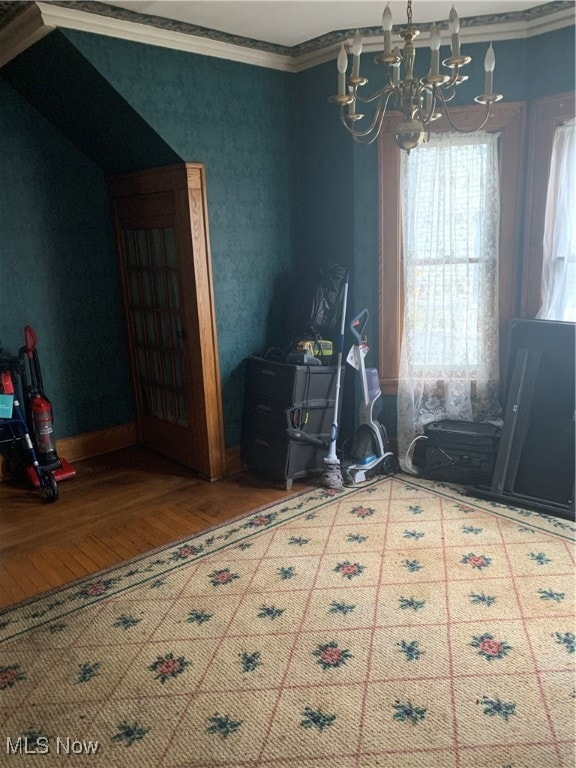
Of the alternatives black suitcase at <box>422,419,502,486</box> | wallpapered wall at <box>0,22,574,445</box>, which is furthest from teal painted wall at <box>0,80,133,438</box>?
black suitcase at <box>422,419,502,486</box>

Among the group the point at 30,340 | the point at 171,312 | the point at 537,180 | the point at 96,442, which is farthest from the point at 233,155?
the point at 96,442

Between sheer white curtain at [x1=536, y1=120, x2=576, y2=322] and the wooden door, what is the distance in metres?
2.06

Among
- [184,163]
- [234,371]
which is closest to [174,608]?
[234,371]

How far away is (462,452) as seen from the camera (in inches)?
148

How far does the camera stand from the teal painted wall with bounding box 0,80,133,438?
3932 mm

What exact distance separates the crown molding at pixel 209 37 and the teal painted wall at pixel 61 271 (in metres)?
0.60

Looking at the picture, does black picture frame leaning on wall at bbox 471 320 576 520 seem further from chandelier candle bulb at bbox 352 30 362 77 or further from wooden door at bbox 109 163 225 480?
chandelier candle bulb at bbox 352 30 362 77

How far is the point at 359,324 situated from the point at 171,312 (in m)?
1.26

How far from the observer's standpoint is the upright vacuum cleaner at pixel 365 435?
385cm

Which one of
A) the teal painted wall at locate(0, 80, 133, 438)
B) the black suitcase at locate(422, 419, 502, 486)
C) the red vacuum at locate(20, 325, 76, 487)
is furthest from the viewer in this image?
the teal painted wall at locate(0, 80, 133, 438)

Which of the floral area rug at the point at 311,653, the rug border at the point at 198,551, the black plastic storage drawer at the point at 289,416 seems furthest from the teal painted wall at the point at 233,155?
the floral area rug at the point at 311,653

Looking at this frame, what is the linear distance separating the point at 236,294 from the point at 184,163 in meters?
0.87

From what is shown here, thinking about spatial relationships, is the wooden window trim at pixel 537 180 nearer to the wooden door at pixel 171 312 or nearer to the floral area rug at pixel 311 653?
the floral area rug at pixel 311 653

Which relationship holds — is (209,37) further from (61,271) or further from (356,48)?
(356,48)
